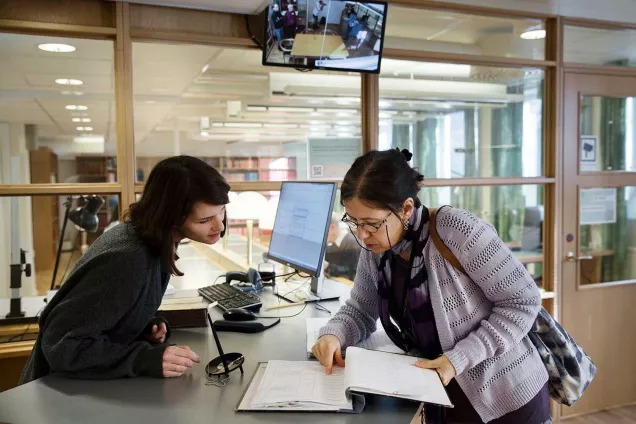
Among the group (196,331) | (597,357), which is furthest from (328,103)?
(196,331)

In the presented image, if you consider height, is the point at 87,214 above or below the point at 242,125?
Answer: below

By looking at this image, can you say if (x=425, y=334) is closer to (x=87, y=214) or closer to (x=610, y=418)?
(x=87, y=214)

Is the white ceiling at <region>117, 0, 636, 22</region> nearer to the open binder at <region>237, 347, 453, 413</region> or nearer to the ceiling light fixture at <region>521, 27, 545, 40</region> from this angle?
the ceiling light fixture at <region>521, 27, 545, 40</region>

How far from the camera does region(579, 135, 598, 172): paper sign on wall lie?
341 centimetres

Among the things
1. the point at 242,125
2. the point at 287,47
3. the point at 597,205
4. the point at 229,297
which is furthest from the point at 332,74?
the point at 242,125

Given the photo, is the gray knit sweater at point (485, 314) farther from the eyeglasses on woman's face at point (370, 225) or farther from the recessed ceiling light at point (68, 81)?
the recessed ceiling light at point (68, 81)

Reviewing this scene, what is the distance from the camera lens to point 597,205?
137 inches

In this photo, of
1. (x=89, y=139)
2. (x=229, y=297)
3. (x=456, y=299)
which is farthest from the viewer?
(x=89, y=139)

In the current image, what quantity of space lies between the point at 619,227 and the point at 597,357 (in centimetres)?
87

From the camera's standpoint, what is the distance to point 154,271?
4.65ft

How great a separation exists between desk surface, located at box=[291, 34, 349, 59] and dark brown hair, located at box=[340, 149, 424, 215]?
4.52 feet

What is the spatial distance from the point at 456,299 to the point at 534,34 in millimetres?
2519

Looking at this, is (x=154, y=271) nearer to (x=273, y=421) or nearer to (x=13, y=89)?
(x=273, y=421)

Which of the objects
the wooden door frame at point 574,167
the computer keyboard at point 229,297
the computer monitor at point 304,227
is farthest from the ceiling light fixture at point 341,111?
the computer keyboard at point 229,297
